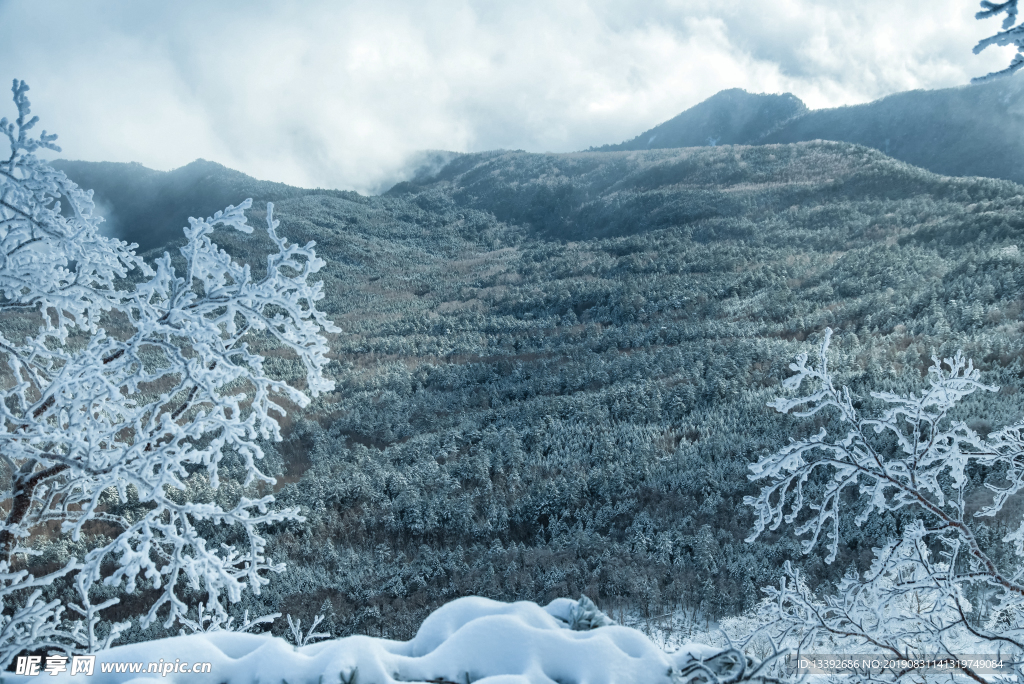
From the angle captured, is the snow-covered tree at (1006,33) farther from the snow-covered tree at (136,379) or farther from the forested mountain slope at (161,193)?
the forested mountain slope at (161,193)

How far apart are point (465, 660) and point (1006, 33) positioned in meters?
3.71

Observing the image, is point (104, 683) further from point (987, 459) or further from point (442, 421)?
point (442, 421)

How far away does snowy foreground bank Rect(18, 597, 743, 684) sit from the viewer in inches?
95.3

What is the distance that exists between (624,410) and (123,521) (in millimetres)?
10568

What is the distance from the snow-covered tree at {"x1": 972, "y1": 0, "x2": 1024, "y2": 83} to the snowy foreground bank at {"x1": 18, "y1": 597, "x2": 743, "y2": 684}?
2.81 metres

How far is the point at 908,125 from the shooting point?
7175cm

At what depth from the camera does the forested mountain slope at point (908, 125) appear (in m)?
58.3

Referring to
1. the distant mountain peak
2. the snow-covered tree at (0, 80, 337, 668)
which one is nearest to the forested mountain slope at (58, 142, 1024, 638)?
the snow-covered tree at (0, 80, 337, 668)

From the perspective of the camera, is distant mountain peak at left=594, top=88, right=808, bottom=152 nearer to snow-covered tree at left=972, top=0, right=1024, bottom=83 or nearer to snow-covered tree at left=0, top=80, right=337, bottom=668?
snow-covered tree at left=972, top=0, right=1024, bottom=83

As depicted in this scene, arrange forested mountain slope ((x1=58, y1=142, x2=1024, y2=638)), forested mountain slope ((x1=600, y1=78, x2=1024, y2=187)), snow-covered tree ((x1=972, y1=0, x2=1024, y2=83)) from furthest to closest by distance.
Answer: forested mountain slope ((x1=600, y1=78, x2=1024, y2=187)) < forested mountain slope ((x1=58, y1=142, x2=1024, y2=638)) < snow-covered tree ((x1=972, y1=0, x2=1024, y2=83))

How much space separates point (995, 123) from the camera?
60938 millimetres

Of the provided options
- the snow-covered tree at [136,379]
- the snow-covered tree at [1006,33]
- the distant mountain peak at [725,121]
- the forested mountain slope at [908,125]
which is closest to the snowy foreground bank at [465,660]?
the snow-covered tree at [136,379]

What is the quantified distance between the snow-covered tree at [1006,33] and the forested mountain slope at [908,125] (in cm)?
7048

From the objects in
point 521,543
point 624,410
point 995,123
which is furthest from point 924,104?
point 521,543
